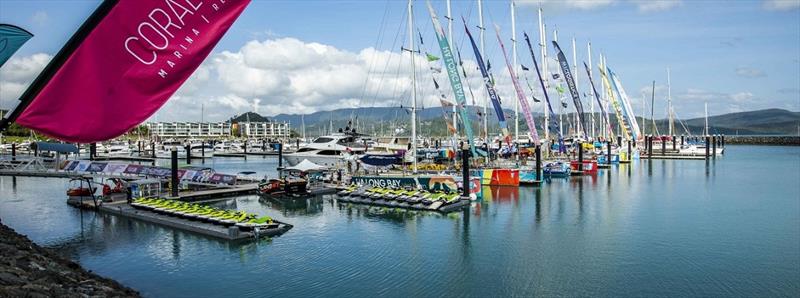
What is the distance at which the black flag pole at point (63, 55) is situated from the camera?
4.66 m

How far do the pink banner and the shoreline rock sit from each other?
31.5 feet

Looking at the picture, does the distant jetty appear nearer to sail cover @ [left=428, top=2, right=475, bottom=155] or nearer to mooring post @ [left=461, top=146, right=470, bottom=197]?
sail cover @ [left=428, top=2, right=475, bottom=155]

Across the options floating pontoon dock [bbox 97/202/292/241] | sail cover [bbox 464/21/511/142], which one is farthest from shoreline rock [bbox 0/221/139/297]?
sail cover [bbox 464/21/511/142]

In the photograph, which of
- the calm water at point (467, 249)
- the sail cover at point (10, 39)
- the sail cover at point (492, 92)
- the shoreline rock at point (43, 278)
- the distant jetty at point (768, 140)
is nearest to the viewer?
the sail cover at point (10, 39)

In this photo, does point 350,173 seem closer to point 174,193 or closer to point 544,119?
point 174,193

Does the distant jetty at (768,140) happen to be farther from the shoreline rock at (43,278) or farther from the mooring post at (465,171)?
the shoreline rock at (43,278)

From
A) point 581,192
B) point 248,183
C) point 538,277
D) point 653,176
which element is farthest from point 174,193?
point 653,176

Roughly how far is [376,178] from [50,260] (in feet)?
90.7

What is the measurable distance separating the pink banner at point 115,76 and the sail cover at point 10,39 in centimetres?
110

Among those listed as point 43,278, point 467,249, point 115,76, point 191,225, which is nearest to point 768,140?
point 467,249

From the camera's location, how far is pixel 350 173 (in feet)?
164

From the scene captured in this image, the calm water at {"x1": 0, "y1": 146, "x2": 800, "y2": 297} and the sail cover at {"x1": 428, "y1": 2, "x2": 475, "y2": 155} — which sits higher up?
the sail cover at {"x1": 428, "y1": 2, "x2": 475, "y2": 155}

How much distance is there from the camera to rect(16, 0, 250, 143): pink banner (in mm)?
4680

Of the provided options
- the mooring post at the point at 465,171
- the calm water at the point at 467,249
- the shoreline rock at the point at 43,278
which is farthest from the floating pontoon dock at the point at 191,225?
the mooring post at the point at 465,171
